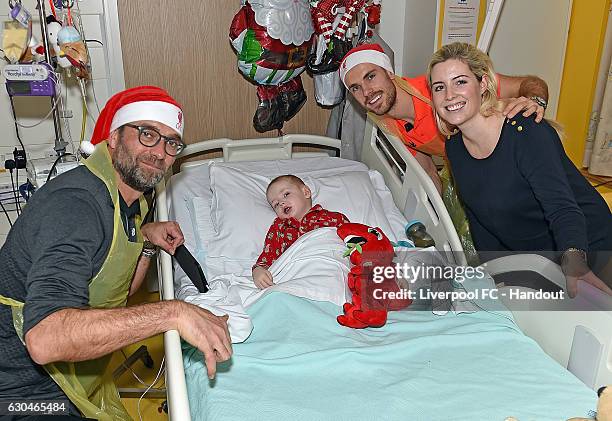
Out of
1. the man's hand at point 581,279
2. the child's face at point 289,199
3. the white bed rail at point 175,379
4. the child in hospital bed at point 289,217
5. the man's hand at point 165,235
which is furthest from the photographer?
the child's face at point 289,199

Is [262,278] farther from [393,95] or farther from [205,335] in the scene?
[393,95]

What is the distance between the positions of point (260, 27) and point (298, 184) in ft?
2.59

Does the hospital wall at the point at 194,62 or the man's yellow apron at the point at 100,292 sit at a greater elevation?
the hospital wall at the point at 194,62

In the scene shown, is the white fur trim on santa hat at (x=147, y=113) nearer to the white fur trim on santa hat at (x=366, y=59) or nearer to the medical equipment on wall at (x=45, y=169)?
the medical equipment on wall at (x=45, y=169)

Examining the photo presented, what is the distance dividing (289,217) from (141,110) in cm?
92

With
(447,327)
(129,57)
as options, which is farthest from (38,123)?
(447,327)

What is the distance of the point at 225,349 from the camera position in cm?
157

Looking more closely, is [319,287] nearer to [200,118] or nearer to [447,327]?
[447,327]

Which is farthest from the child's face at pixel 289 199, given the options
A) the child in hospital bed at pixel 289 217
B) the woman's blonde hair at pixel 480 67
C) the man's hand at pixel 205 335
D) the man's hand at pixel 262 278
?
the man's hand at pixel 205 335

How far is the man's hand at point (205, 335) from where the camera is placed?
60.3 inches

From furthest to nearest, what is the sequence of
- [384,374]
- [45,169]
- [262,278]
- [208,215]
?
1. [208,215]
2. [45,169]
3. [262,278]
4. [384,374]

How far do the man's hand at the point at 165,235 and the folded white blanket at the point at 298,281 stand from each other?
0.60ft

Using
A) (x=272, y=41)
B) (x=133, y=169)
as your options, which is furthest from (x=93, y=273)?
(x=272, y=41)

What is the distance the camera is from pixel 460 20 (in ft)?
11.2
